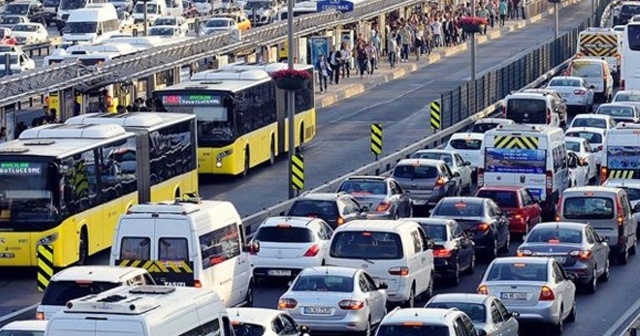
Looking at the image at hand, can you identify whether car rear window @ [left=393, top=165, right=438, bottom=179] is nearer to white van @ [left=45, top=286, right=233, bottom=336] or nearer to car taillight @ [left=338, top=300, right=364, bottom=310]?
car taillight @ [left=338, top=300, right=364, bottom=310]

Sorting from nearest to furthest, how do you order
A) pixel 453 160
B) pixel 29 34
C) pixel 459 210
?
pixel 459 210, pixel 453 160, pixel 29 34

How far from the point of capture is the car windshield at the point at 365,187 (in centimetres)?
4378

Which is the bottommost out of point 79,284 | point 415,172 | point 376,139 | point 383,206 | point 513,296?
point 376,139

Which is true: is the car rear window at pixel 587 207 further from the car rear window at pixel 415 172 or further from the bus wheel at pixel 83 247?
the bus wheel at pixel 83 247

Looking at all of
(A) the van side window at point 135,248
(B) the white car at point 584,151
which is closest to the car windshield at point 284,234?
(A) the van side window at point 135,248

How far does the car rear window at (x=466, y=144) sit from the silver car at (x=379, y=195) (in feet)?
28.5

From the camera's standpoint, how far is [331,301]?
102ft

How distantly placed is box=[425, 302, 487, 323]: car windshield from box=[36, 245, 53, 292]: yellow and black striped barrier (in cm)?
769

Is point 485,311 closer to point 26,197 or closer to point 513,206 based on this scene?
point 26,197

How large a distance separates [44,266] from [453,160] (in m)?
17.2

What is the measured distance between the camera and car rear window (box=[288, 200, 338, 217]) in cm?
4034

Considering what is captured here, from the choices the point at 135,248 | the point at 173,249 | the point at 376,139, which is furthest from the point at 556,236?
the point at 376,139

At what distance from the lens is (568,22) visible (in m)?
105

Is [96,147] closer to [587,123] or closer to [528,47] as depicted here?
[587,123]
